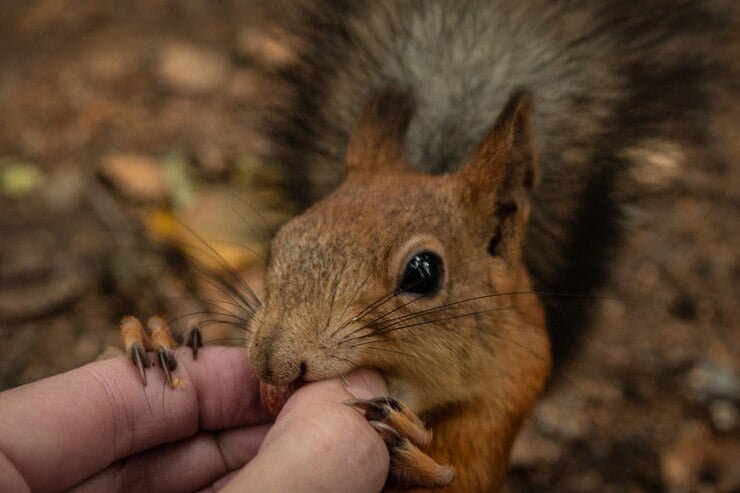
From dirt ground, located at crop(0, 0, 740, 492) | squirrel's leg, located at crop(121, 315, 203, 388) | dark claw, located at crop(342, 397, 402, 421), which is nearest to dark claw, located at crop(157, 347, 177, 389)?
squirrel's leg, located at crop(121, 315, 203, 388)

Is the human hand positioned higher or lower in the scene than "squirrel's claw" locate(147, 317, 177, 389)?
lower

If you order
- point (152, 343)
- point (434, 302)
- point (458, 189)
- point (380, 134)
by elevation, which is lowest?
point (152, 343)

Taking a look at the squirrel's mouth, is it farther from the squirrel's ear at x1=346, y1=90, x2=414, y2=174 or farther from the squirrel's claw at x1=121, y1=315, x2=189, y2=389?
the squirrel's ear at x1=346, y1=90, x2=414, y2=174

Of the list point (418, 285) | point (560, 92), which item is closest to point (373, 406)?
point (418, 285)

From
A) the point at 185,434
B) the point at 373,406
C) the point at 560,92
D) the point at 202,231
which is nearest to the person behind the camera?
the point at 373,406

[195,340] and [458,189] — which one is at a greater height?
[458,189]

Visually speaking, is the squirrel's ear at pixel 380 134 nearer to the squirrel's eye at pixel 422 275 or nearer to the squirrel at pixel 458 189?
the squirrel at pixel 458 189

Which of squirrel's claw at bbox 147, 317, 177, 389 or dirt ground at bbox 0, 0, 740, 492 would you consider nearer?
squirrel's claw at bbox 147, 317, 177, 389

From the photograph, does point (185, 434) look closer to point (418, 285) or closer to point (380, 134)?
point (418, 285)

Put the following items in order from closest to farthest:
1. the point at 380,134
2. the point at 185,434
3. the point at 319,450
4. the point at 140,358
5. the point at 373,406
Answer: the point at 319,450 → the point at 373,406 → the point at 140,358 → the point at 185,434 → the point at 380,134
